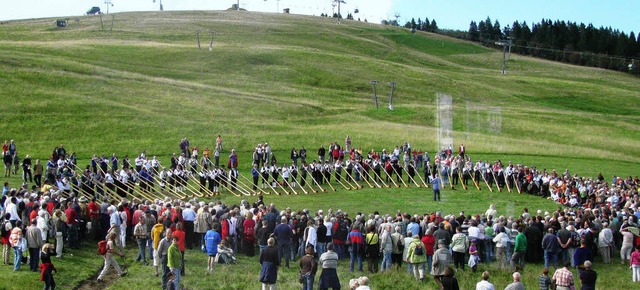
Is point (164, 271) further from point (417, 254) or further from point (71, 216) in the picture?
point (417, 254)

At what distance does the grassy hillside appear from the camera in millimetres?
56531

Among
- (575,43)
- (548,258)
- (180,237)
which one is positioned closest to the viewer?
(180,237)

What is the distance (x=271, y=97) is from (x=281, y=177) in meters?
32.6

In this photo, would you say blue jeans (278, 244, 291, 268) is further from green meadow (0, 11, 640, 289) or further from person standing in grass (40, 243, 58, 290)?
person standing in grass (40, 243, 58, 290)

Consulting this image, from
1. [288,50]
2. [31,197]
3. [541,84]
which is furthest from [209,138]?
[541,84]

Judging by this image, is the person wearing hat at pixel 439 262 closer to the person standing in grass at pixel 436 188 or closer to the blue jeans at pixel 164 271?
the blue jeans at pixel 164 271

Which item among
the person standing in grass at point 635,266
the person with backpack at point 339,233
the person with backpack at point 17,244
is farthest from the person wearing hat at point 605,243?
the person with backpack at point 17,244

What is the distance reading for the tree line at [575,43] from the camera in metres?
141

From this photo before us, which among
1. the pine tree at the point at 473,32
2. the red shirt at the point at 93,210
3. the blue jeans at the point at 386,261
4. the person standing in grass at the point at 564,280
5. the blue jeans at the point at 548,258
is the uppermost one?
the pine tree at the point at 473,32

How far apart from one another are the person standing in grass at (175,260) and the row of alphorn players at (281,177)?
16084 millimetres

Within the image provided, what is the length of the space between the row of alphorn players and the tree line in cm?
9842

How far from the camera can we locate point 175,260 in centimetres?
2116

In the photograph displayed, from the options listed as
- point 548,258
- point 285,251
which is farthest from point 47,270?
point 548,258

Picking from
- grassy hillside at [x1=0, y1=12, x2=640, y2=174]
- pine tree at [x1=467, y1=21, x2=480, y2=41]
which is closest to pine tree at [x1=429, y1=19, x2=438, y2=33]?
pine tree at [x1=467, y1=21, x2=480, y2=41]
